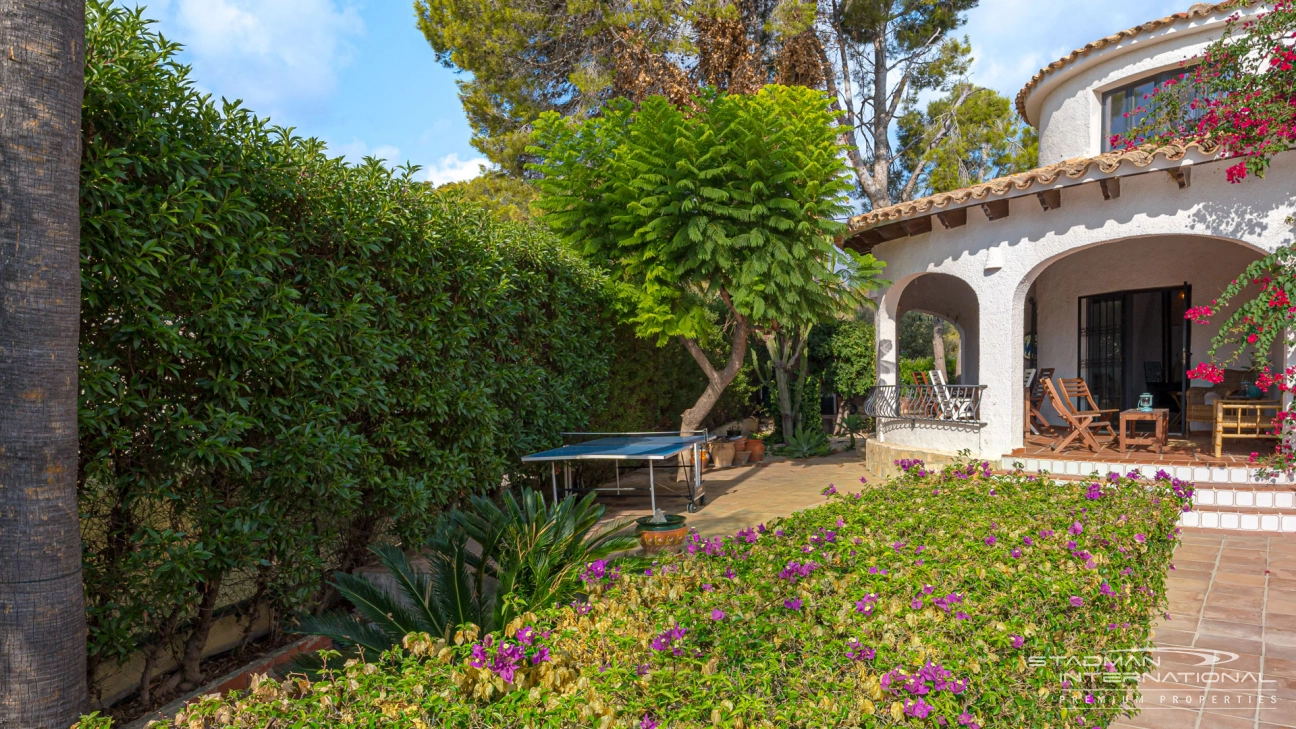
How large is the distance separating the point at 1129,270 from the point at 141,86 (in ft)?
44.3

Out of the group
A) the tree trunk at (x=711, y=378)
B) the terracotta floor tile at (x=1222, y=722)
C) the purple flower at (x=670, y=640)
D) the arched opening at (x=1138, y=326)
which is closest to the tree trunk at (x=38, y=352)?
the purple flower at (x=670, y=640)

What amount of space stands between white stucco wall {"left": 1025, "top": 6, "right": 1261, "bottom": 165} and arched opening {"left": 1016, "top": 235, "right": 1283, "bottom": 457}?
1.87 meters

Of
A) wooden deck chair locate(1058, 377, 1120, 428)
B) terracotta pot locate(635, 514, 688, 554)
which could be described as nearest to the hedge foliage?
terracotta pot locate(635, 514, 688, 554)

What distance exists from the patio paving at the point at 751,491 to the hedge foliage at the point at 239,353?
11.7 feet

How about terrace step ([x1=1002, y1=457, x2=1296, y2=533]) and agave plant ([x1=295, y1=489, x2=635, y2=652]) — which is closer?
agave plant ([x1=295, y1=489, x2=635, y2=652])

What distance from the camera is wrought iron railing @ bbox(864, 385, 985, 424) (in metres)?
10.4

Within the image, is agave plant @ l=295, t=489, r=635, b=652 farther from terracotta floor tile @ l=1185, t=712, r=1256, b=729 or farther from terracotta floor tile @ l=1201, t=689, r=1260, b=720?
terracotta floor tile @ l=1201, t=689, r=1260, b=720

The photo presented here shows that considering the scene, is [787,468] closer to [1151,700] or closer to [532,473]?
[532,473]

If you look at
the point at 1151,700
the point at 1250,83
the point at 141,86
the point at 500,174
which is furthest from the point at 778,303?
the point at 500,174

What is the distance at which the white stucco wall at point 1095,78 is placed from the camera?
1044 cm

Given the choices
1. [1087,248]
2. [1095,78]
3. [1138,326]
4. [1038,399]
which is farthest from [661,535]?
[1095,78]

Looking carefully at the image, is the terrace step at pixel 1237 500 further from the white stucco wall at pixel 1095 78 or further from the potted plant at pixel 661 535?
the white stucco wall at pixel 1095 78

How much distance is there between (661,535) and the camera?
22.2ft

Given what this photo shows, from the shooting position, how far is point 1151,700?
390 cm
